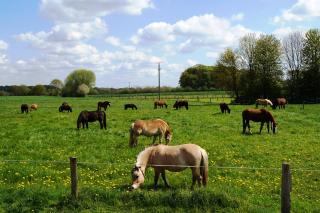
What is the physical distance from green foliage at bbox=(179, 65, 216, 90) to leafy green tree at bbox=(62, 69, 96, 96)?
34564 mm

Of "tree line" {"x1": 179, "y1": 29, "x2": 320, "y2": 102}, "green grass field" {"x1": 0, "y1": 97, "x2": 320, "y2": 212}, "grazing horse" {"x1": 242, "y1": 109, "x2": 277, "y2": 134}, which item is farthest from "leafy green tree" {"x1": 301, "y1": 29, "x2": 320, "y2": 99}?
"green grass field" {"x1": 0, "y1": 97, "x2": 320, "y2": 212}

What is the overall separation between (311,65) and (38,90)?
119 meters

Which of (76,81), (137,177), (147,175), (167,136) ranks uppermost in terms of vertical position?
(76,81)

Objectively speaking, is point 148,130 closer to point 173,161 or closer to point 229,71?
point 173,161

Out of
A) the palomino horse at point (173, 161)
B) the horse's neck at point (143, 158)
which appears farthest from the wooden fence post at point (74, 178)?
the horse's neck at point (143, 158)

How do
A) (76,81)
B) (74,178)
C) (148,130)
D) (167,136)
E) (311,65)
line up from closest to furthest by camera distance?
(74,178) → (148,130) → (167,136) → (311,65) → (76,81)

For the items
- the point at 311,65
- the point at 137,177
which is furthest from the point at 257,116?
the point at 311,65

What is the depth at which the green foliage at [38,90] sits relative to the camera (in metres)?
162

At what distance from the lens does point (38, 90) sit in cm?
16338

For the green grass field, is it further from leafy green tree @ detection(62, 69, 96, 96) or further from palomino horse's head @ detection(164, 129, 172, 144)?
leafy green tree @ detection(62, 69, 96, 96)

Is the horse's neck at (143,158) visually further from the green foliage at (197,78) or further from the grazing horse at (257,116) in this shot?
the green foliage at (197,78)

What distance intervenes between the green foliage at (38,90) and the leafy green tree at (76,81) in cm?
2253

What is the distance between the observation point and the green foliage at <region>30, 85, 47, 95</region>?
16250 centimetres

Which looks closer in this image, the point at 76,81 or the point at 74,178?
the point at 74,178
